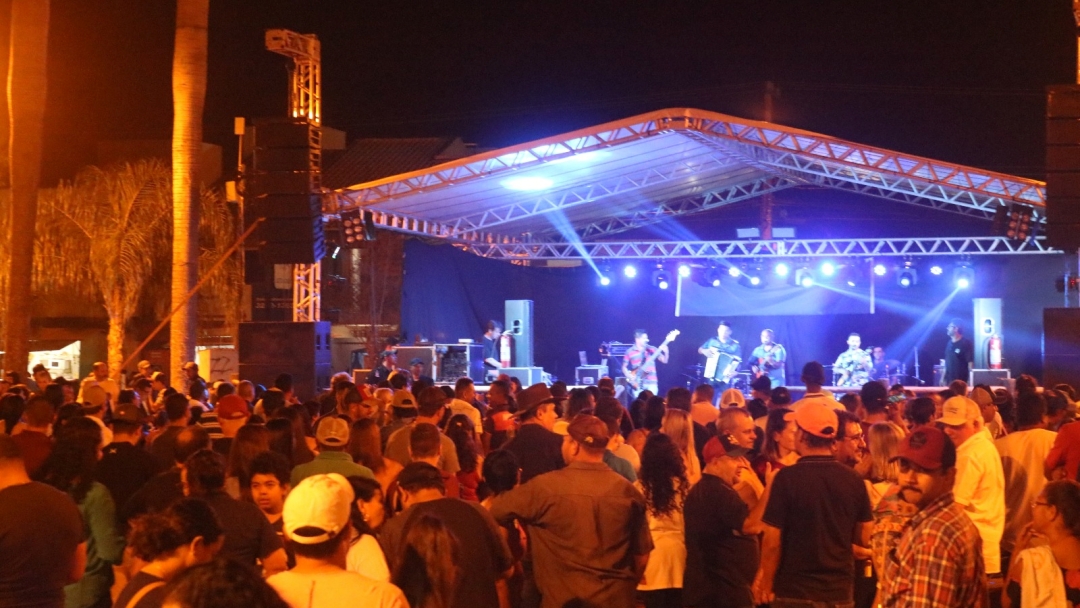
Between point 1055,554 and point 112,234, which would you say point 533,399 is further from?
point 112,234

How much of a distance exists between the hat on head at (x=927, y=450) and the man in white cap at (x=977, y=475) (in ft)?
7.94

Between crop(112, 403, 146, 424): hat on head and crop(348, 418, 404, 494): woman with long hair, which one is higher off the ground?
crop(112, 403, 146, 424): hat on head

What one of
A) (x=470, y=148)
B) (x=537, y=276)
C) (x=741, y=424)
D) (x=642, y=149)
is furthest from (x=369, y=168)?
(x=741, y=424)

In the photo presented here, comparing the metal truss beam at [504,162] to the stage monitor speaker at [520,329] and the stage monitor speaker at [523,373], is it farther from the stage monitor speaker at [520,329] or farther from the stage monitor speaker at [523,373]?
the stage monitor speaker at [520,329]

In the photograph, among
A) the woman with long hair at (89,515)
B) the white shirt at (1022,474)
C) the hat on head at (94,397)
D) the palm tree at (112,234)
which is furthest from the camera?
the palm tree at (112,234)

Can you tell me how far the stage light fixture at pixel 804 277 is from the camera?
2336 cm

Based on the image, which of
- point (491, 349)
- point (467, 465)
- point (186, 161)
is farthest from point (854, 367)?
point (467, 465)

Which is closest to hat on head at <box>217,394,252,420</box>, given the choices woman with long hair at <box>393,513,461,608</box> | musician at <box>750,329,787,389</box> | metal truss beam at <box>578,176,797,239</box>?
woman with long hair at <box>393,513,461,608</box>

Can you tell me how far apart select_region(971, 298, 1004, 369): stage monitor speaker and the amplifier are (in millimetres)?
7344

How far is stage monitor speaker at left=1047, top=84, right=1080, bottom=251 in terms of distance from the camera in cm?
1243

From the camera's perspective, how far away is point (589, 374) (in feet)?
75.4

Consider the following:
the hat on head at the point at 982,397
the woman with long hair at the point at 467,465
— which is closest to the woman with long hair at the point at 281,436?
the woman with long hair at the point at 467,465

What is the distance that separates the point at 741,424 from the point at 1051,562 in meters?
2.43

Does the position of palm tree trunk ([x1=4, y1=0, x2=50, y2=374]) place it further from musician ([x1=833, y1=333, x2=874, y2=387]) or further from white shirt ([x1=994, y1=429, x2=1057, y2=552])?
musician ([x1=833, y1=333, x2=874, y2=387])
